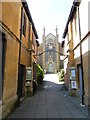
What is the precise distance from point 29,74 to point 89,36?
5763 mm

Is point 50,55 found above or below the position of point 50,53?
below

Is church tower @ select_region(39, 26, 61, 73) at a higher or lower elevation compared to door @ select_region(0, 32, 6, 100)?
higher

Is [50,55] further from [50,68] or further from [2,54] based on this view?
[2,54]

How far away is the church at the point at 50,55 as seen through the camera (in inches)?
2012

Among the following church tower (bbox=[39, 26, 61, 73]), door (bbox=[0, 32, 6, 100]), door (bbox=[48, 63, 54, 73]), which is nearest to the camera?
door (bbox=[0, 32, 6, 100])

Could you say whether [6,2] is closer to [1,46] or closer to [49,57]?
[1,46]

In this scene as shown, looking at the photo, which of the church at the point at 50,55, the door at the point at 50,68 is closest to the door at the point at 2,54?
the church at the point at 50,55

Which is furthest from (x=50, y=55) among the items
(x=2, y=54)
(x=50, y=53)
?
(x=2, y=54)

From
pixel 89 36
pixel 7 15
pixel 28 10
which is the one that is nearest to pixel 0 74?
pixel 7 15

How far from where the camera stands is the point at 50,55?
52.8m

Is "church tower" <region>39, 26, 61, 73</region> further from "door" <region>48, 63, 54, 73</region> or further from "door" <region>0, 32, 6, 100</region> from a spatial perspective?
"door" <region>0, 32, 6, 100</region>

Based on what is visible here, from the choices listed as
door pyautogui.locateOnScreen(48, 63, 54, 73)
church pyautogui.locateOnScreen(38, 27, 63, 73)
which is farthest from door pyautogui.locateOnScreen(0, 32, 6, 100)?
door pyautogui.locateOnScreen(48, 63, 54, 73)

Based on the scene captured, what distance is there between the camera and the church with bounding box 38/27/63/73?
5109 centimetres

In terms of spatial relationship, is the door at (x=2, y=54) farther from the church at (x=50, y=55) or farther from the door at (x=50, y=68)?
the door at (x=50, y=68)
